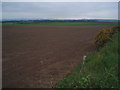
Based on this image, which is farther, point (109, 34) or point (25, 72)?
point (109, 34)

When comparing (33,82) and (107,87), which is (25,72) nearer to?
(33,82)

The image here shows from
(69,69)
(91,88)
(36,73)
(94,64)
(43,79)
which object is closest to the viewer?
(91,88)

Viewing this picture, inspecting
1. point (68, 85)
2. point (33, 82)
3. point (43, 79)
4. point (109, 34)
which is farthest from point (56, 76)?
point (109, 34)

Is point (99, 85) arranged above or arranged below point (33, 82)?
above

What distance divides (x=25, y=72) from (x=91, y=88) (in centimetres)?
525

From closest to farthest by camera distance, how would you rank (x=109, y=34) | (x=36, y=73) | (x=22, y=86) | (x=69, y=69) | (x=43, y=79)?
(x=22, y=86) → (x=43, y=79) → (x=36, y=73) → (x=69, y=69) → (x=109, y=34)

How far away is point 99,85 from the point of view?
5223 millimetres

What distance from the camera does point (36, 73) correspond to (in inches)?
384

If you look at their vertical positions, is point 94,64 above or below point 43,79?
above

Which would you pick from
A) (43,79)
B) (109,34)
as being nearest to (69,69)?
(43,79)

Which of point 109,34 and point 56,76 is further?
point 109,34

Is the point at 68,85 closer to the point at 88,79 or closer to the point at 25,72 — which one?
the point at 88,79

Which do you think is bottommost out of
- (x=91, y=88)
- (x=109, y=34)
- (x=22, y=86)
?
(x=22, y=86)

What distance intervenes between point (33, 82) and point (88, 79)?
3.39 meters
